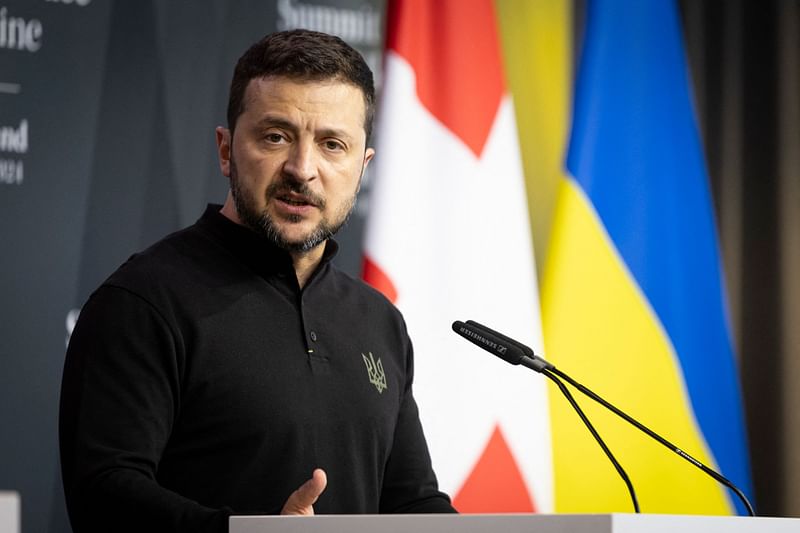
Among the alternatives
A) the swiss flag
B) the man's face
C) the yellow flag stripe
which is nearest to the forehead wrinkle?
the man's face

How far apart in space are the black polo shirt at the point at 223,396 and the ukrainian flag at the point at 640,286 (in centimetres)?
139

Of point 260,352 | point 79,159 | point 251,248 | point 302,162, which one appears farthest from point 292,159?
point 79,159

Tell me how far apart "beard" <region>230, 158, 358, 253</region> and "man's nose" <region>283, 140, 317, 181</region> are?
0.06 feet

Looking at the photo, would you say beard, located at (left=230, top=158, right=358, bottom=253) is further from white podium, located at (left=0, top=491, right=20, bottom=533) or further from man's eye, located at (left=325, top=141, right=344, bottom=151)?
white podium, located at (left=0, top=491, right=20, bottom=533)

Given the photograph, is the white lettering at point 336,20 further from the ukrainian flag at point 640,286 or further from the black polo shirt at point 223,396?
the black polo shirt at point 223,396

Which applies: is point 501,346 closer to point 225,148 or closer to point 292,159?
point 292,159

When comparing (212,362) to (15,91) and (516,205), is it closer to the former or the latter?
(15,91)

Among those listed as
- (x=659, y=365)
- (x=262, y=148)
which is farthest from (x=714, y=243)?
(x=262, y=148)

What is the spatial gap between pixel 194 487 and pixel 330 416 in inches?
10.4

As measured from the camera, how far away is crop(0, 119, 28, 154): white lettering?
2.96 meters

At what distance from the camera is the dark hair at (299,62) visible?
2141 mm

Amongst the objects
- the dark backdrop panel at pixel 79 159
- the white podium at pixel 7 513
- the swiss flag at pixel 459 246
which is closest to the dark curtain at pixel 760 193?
the swiss flag at pixel 459 246

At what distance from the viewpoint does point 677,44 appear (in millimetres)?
3811

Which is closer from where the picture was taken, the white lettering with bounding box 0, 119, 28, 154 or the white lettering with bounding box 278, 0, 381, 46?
the white lettering with bounding box 0, 119, 28, 154
